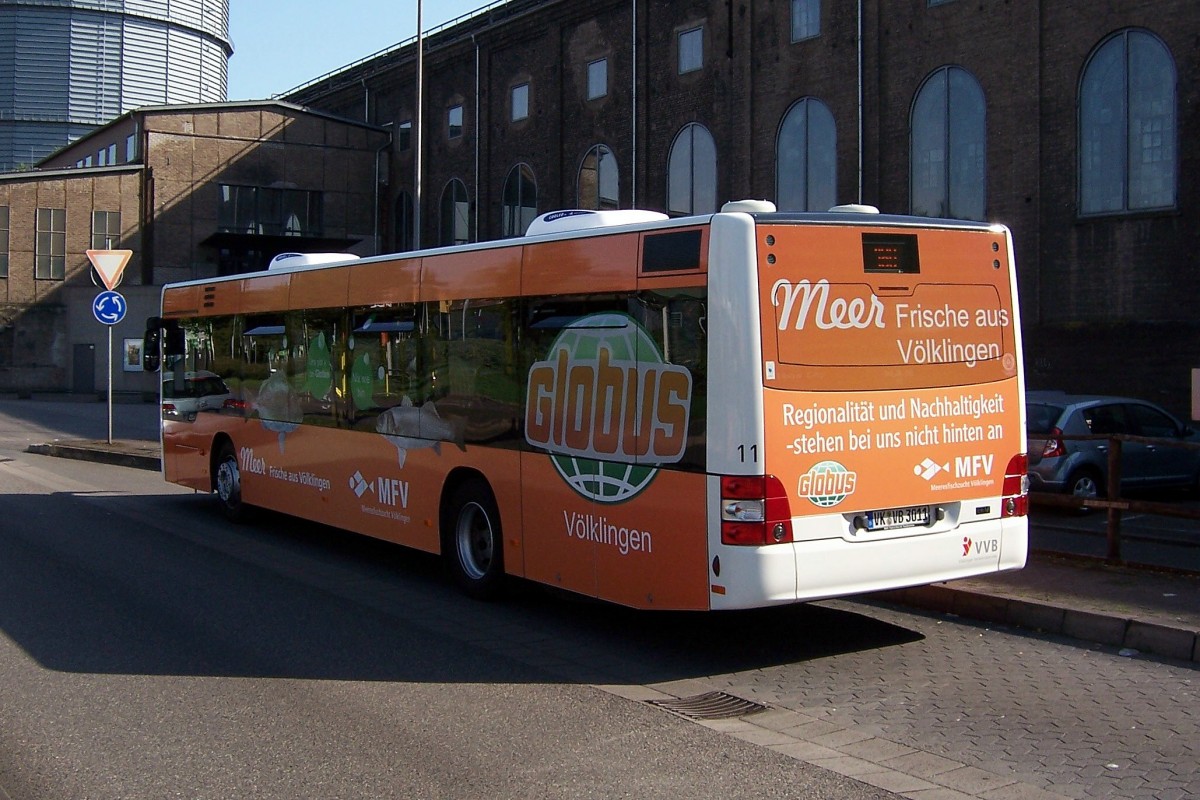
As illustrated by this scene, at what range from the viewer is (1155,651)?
7.74m

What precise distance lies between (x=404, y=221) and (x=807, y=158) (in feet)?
78.9

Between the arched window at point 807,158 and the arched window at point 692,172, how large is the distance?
2633 mm

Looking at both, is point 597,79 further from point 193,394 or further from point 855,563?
point 855,563

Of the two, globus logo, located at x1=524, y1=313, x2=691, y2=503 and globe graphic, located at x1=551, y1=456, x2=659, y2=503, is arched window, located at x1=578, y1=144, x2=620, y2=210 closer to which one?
globus logo, located at x1=524, y1=313, x2=691, y2=503

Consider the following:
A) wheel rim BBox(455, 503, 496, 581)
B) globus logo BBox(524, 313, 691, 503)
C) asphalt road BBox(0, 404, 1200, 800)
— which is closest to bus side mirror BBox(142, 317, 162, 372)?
→ asphalt road BBox(0, 404, 1200, 800)

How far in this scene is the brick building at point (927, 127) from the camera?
23.8 metres

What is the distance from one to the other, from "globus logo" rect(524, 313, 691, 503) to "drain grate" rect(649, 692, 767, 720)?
4.63ft

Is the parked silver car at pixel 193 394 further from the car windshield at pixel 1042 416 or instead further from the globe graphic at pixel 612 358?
the car windshield at pixel 1042 416

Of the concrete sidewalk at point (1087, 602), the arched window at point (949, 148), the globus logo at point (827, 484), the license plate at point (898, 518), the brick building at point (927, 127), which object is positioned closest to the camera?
the globus logo at point (827, 484)

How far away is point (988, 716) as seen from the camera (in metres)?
6.43

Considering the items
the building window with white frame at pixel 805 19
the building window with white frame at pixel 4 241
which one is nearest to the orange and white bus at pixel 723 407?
the building window with white frame at pixel 805 19

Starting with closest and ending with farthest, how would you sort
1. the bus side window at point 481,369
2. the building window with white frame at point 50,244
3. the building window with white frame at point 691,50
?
the bus side window at point 481,369 < the building window with white frame at point 691,50 < the building window with white frame at point 50,244

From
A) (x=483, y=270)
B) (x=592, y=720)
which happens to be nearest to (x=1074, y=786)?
(x=592, y=720)

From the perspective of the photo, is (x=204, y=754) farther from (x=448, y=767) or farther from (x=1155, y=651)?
(x=1155, y=651)
